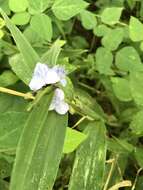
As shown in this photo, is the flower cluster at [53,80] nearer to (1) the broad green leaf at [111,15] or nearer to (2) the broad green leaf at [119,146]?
(2) the broad green leaf at [119,146]

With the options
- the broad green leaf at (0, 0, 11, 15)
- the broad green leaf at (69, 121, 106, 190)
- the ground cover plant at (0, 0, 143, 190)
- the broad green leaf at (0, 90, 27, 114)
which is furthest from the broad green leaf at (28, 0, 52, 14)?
the broad green leaf at (69, 121, 106, 190)

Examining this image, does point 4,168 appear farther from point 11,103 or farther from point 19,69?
point 19,69

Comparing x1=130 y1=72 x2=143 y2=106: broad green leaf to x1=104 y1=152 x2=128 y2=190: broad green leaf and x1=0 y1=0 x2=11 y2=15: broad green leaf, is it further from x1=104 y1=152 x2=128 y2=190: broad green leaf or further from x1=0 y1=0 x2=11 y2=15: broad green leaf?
x1=0 y1=0 x2=11 y2=15: broad green leaf

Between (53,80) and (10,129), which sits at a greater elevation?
(53,80)

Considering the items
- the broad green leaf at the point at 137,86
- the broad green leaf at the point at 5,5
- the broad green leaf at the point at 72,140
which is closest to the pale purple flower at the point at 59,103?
the broad green leaf at the point at 72,140

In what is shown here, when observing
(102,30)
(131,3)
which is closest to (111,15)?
(102,30)
